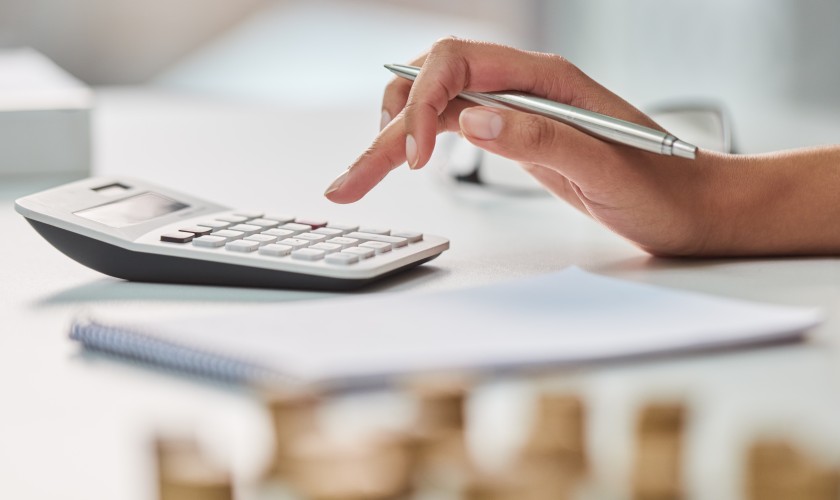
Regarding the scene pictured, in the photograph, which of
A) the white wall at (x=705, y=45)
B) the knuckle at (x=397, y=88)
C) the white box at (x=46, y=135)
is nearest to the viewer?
the knuckle at (x=397, y=88)

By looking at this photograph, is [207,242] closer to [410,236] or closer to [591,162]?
[410,236]

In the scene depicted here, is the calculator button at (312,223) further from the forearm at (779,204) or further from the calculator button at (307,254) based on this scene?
the forearm at (779,204)

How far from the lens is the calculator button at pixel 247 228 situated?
593 mm

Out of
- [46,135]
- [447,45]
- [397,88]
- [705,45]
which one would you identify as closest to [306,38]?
[705,45]

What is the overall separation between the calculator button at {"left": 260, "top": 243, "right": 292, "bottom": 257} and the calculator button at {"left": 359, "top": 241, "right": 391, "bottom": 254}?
0.14ft

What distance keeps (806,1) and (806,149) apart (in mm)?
795

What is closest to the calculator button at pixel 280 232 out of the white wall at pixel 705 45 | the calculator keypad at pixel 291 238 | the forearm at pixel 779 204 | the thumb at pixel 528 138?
the calculator keypad at pixel 291 238

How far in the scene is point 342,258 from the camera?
54 cm

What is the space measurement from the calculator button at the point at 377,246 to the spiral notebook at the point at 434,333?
9cm

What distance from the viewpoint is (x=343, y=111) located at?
5.61 feet

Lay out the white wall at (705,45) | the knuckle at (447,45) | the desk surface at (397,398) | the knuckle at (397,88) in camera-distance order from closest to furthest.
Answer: the desk surface at (397,398) < the knuckle at (447,45) < the knuckle at (397,88) < the white wall at (705,45)

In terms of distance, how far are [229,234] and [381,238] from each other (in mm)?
85

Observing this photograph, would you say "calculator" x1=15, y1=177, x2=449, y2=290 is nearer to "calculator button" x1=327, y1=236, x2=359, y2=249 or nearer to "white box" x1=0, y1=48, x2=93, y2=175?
"calculator button" x1=327, y1=236, x2=359, y2=249

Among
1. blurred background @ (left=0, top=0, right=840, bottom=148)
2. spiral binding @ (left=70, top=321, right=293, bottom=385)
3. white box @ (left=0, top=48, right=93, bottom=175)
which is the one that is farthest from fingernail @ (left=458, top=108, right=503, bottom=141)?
blurred background @ (left=0, top=0, right=840, bottom=148)
